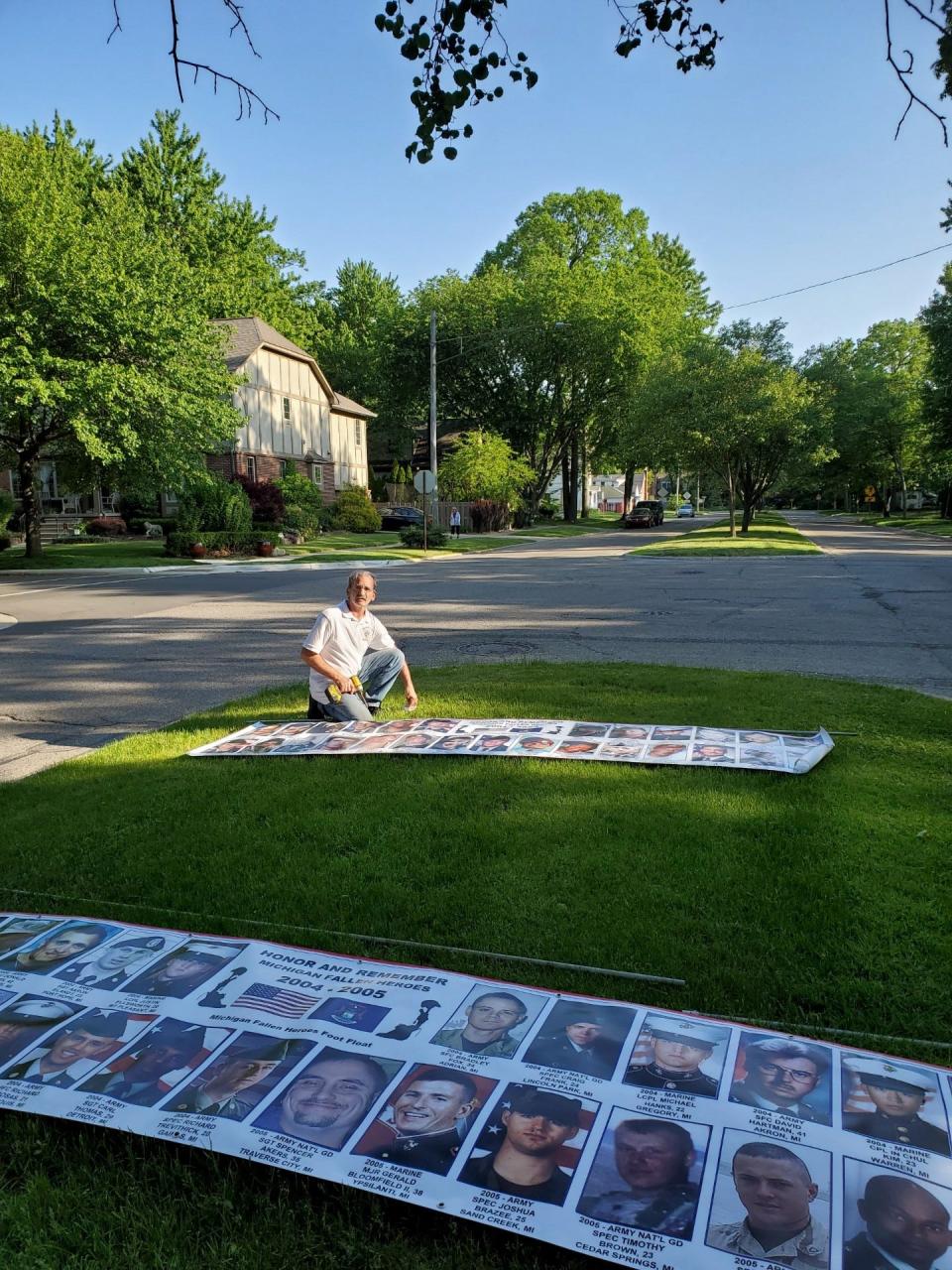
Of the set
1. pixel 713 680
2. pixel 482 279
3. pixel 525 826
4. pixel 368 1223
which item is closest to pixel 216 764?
pixel 525 826

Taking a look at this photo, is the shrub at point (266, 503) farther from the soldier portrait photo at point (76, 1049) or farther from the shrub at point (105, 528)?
the soldier portrait photo at point (76, 1049)

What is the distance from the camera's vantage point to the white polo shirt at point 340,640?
19.4 ft

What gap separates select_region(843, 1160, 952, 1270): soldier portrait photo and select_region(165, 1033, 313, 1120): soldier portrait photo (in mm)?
1445

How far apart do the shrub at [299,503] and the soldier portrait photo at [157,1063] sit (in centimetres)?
3237

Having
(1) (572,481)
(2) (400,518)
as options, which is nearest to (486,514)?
(2) (400,518)

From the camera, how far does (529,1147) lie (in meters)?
2.07

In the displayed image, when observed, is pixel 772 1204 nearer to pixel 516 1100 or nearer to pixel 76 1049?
pixel 516 1100

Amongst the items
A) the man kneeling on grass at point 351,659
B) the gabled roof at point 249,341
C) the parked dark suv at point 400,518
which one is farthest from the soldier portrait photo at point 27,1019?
the parked dark suv at point 400,518

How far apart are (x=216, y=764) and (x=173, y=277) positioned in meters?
24.0

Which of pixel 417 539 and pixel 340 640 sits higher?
pixel 417 539

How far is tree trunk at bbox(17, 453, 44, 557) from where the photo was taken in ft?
80.7

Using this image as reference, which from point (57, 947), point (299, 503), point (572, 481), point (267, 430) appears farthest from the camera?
point (572, 481)

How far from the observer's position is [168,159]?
2002 inches

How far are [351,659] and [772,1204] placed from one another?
4.72 metres
